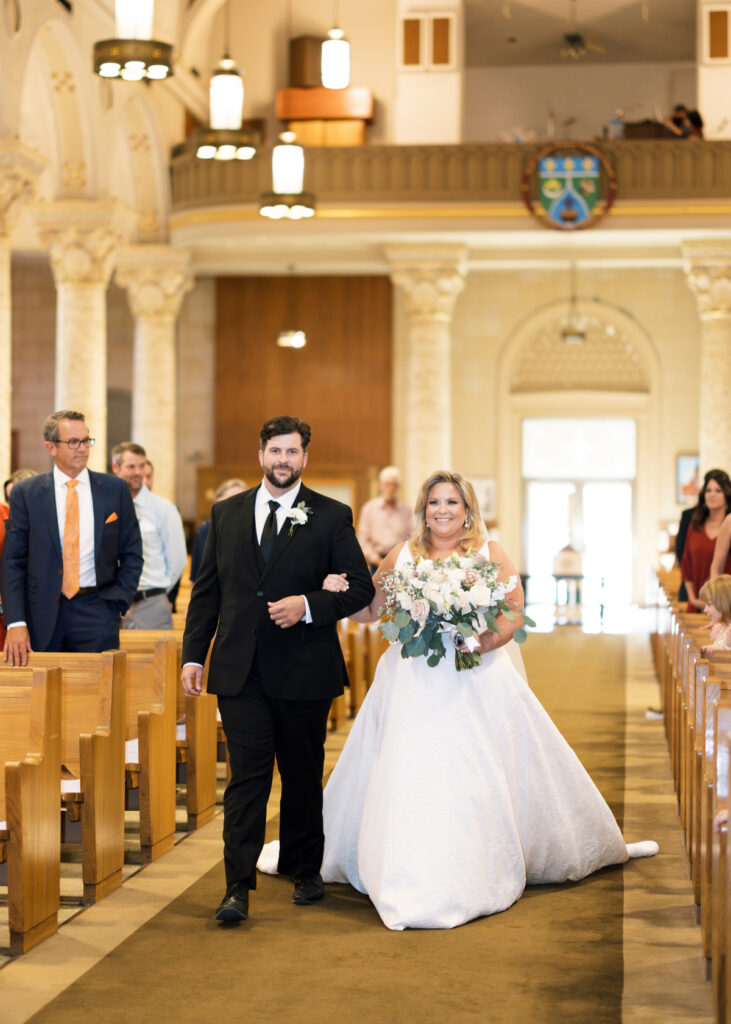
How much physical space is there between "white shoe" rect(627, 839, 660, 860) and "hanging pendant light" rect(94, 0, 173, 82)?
560 centimetres

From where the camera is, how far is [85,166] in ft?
52.1

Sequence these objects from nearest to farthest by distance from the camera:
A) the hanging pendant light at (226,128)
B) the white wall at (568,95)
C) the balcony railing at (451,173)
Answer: the hanging pendant light at (226,128) → the balcony railing at (451,173) → the white wall at (568,95)

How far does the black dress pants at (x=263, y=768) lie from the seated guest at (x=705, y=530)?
16.5ft

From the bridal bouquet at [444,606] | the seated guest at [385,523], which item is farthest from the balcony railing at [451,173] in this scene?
the bridal bouquet at [444,606]

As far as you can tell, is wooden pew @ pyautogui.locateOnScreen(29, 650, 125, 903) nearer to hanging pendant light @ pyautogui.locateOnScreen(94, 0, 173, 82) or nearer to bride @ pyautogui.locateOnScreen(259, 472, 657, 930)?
bride @ pyautogui.locateOnScreen(259, 472, 657, 930)

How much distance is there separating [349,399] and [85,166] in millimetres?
6778

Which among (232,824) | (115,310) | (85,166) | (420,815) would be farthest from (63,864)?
(115,310)

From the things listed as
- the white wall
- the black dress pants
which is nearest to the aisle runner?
the black dress pants

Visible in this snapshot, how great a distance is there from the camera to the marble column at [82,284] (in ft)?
52.4

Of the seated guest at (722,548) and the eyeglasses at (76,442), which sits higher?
the eyeglasses at (76,442)

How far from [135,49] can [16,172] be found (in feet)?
12.9

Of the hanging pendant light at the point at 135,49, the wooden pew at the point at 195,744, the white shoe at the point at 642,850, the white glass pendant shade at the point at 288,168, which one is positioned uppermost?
the white glass pendant shade at the point at 288,168

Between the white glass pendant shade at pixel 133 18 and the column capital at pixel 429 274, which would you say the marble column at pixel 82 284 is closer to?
the column capital at pixel 429 274

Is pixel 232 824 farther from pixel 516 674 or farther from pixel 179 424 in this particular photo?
pixel 179 424
